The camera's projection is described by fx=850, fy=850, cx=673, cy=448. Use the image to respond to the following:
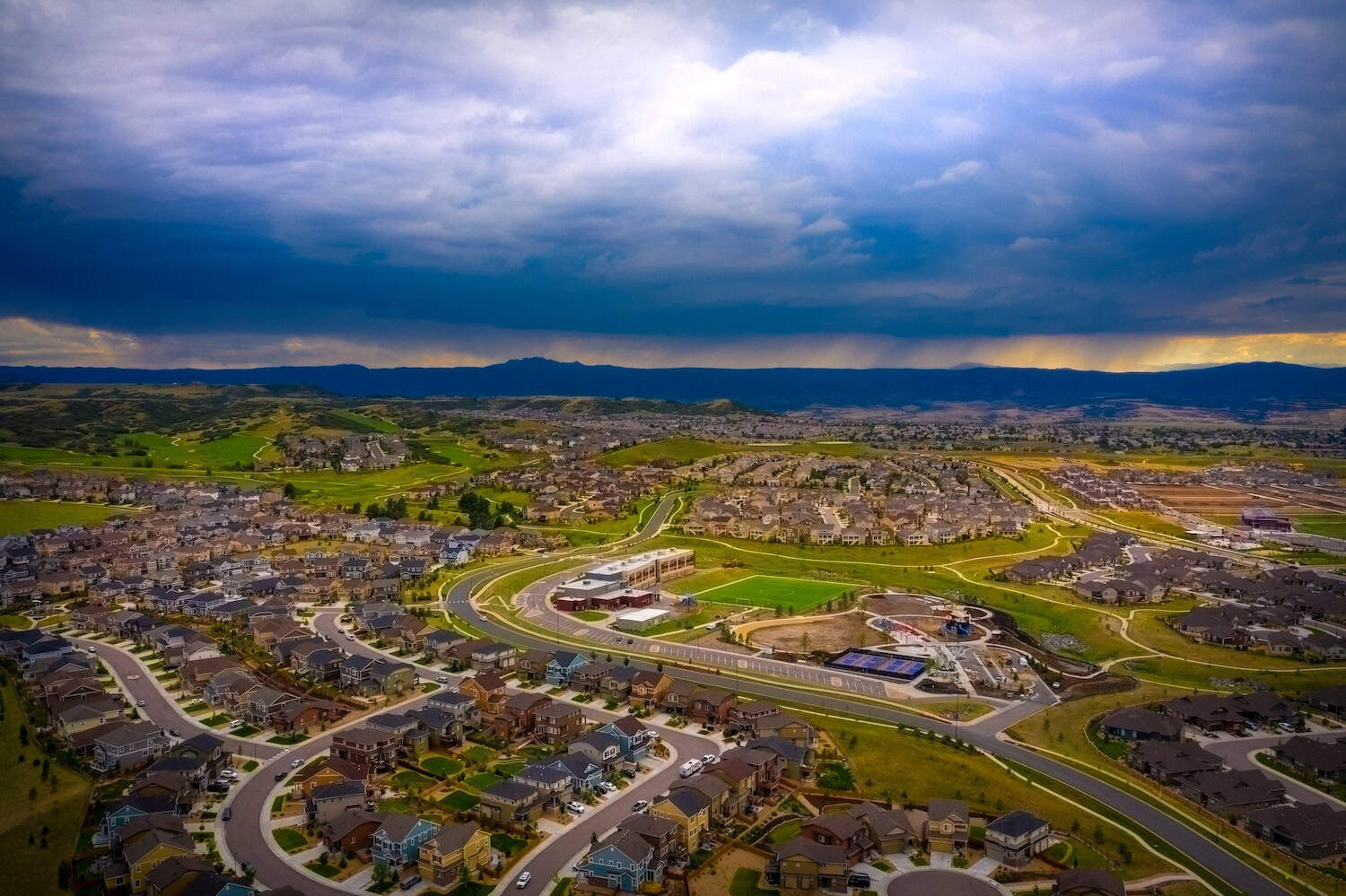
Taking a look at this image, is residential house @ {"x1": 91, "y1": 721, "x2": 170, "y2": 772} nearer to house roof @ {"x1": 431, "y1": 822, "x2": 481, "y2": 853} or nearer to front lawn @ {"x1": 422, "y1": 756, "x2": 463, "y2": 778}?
front lawn @ {"x1": 422, "y1": 756, "x2": 463, "y2": 778}

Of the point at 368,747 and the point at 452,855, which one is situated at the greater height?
the point at 452,855

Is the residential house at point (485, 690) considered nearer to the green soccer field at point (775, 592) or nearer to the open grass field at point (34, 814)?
the open grass field at point (34, 814)

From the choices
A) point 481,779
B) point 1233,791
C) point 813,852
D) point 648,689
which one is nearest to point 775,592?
point 648,689

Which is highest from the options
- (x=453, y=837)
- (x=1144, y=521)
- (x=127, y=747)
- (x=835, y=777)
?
(x=1144, y=521)

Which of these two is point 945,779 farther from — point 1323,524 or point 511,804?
point 1323,524

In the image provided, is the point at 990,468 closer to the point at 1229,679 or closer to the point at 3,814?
the point at 1229,679
